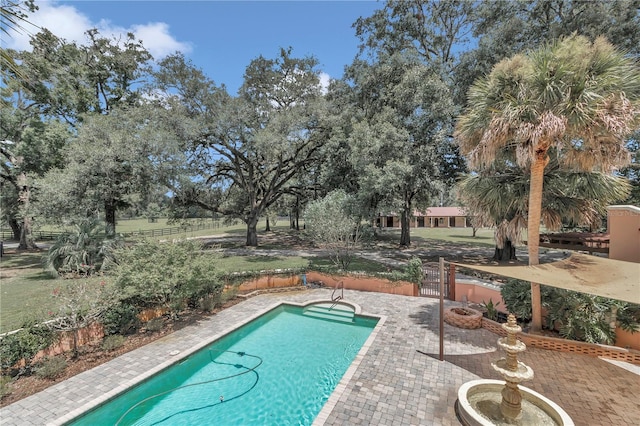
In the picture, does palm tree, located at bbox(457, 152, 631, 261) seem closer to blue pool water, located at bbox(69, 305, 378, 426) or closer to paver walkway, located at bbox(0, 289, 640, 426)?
paver walkway, located at bbox(0, 289, 640, 426)

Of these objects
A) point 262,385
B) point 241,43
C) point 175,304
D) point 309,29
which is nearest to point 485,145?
point 262,385

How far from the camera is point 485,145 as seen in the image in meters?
7.55

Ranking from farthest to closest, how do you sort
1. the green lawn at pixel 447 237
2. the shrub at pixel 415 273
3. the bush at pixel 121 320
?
the green lawn at pixel 447 237 → the shrub at pixel 415 273 → the bush at pixel 121 320

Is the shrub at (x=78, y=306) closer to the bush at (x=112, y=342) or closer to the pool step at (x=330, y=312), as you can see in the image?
the bush at (x=112, y=342)

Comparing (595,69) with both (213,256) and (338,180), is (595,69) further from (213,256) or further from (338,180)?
(338,180)

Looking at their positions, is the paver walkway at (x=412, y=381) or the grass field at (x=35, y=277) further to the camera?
the grass field at (x=35, y=277)

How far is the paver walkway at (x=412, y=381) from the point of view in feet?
17.8

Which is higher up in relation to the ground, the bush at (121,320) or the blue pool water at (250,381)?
the bush at (121,320)

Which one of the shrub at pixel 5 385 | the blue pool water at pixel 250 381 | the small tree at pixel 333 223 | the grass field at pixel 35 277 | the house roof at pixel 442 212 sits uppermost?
the house roof at pixel 442 212

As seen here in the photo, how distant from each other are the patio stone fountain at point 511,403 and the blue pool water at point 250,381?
9.63 ft

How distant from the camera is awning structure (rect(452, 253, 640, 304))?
17.7ft

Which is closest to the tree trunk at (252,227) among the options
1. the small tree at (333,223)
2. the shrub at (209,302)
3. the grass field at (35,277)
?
the grass field at (35,277)

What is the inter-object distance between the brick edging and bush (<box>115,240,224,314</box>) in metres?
9.78

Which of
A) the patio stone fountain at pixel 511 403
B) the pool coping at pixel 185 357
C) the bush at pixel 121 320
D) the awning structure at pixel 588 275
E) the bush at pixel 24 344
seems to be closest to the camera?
the patio stone fountain at pixel 511 403
